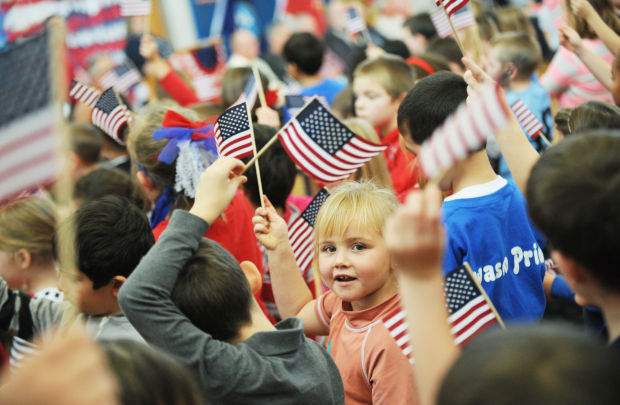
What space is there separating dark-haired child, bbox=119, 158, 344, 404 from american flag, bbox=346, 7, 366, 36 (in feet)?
20.1

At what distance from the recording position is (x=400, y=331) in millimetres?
2430

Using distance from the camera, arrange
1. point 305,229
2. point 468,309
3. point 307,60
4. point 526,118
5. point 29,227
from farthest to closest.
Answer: point 307,60, point 526,118, point 305,229, point 29,227, point 468,309

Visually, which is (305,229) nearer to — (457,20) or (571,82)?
(571,82)

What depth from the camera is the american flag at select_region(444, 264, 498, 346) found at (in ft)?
7.29

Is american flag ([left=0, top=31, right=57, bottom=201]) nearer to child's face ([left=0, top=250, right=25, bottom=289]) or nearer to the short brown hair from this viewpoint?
child's face ([left=0, top=250, right=25, bottom=289])

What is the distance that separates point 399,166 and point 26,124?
2645mm

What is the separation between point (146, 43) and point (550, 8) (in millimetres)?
4768

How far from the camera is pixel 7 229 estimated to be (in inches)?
134

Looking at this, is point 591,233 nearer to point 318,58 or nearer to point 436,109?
point 436,109

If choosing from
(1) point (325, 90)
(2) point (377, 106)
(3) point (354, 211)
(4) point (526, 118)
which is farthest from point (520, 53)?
(3) point (354, 211)

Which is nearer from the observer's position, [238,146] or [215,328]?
[215,328]

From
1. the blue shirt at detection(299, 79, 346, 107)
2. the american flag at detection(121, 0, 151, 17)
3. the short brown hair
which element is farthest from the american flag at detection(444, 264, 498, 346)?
the american flag at detection(121, 0, 151, 17)

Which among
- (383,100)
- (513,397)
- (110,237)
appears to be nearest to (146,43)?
(383,100)

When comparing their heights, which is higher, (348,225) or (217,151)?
(217,151)
